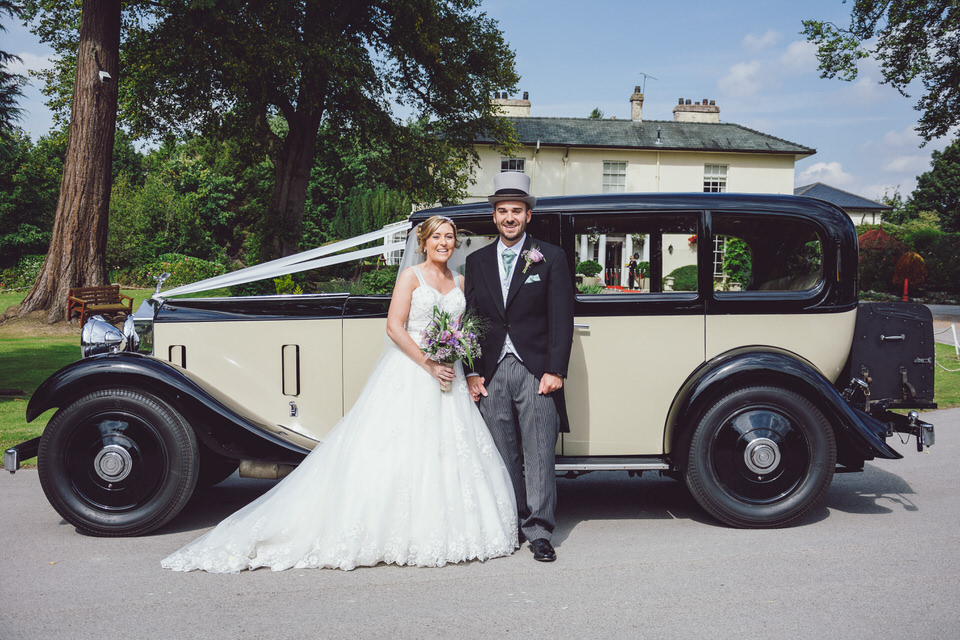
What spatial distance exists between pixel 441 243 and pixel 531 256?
1.78 ft

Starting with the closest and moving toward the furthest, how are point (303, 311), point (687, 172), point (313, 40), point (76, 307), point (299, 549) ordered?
point (299, 549) < point (303, 311) < point (76, 307) < point (313, 40) < point (687, 172)

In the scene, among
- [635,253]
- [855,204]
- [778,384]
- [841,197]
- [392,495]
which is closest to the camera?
[392,495]

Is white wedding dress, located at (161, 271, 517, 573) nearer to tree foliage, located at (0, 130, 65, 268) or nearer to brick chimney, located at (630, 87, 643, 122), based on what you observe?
brick chimney, located at (630, 87, 643, 122)

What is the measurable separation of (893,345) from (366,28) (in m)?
17.0

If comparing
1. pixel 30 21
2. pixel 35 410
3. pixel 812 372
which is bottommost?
pixel 35 410

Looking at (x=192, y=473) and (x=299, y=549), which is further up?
(x=192, y=473)

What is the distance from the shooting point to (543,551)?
379 centimetres

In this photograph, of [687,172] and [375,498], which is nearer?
[375,498]

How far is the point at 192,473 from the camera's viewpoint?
163 inches

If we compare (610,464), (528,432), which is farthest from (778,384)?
(528,432)

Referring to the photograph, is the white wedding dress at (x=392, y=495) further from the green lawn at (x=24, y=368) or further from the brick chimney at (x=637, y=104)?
the brick chimney at (x=637, y=104)

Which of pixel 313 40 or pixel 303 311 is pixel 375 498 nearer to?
pixel 303 311

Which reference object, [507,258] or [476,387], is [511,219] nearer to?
[507,258]

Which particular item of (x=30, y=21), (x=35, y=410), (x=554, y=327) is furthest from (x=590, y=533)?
(x=30, y=21)
